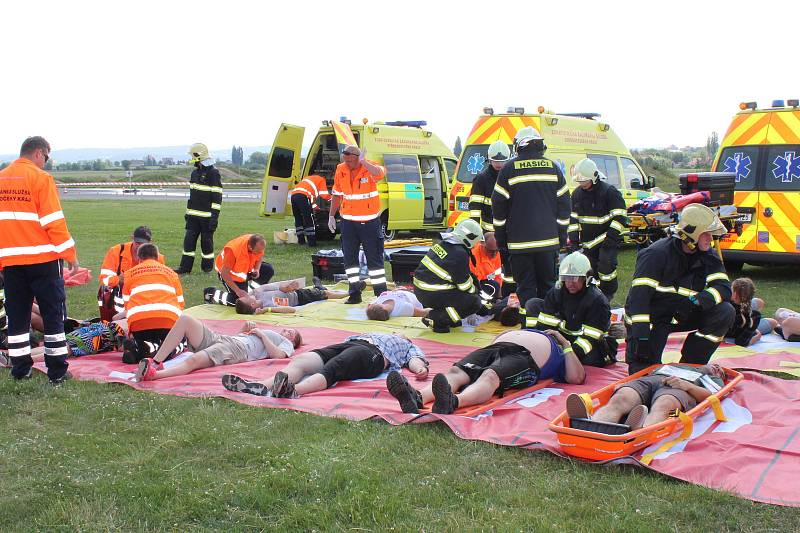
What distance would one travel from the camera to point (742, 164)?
11.8 meters

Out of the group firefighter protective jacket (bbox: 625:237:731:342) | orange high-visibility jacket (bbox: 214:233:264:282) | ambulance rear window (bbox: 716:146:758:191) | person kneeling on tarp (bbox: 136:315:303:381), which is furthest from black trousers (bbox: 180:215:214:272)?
firefighter protective jacket (bbox: 625:237:731:342)

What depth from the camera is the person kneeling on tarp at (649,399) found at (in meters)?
4.84

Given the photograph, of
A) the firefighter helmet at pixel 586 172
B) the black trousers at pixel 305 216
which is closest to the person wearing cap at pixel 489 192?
the firefighter helmet at pixel 586 172

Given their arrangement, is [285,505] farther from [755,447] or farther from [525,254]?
[525,254]

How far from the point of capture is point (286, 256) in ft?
49.9

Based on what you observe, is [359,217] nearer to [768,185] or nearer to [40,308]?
[40,308]

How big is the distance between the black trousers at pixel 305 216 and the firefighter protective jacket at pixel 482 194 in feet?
25.1

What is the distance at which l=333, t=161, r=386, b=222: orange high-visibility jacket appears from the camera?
1008cm

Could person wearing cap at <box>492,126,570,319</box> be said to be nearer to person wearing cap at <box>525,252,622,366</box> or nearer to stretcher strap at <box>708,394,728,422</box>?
person wearing cap at <box>525,252,622,366</box>

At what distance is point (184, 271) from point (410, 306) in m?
5.11

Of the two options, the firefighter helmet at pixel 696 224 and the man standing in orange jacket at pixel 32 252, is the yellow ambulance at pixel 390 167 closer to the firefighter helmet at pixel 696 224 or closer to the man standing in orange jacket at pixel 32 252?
the man standing in orange jacket at pixel 32 252

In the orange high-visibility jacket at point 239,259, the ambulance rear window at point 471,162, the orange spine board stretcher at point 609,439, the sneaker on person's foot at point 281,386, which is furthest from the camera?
the ambulance rear window at point 471,162

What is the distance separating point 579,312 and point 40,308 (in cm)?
441

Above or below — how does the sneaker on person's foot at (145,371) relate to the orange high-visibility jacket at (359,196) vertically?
below
